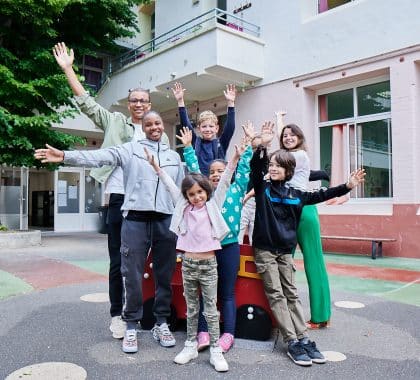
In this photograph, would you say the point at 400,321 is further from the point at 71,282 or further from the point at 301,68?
the point at 301,68

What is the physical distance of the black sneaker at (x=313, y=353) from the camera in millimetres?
3029

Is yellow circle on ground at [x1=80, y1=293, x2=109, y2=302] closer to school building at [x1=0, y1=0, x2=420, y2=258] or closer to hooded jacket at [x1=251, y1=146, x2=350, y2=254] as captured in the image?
hooded jacket at [x1=251, y1=146, x2=350, y2=254]

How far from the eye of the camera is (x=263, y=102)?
422 inches

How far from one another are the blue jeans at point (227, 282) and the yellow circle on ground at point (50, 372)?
3.13 ft

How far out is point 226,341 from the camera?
3217mm

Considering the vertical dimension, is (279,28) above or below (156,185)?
above

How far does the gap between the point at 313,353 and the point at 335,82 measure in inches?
300

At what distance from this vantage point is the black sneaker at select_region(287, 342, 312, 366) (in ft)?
9.75

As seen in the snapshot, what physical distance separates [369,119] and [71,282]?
6.84m

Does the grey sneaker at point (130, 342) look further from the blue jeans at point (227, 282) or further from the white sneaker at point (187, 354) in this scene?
the blue jeans at point (227, 282)

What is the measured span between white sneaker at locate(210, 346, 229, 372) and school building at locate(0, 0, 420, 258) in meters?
6.37

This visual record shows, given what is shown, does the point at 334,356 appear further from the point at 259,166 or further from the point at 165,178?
the point at 165,178

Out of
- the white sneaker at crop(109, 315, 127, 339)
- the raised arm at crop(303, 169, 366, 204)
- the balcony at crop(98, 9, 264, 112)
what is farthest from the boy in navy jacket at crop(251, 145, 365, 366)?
the balcony at crop(98, 9, 264, 112)

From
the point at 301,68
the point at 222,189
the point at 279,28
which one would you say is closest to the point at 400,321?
the point at 222,189
